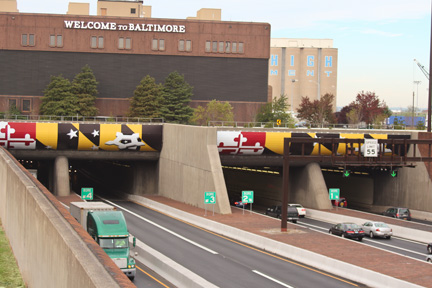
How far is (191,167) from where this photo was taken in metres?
58.8

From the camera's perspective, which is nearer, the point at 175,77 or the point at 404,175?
the point at 404,175

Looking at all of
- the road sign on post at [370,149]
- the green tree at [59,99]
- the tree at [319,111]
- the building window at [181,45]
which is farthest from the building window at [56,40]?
the road sign on post at [370,149]

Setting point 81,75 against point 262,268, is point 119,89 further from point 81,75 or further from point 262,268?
point 262,268

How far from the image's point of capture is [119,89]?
106 meters

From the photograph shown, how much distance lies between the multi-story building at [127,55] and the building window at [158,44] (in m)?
0.17

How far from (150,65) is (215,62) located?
11490 mm

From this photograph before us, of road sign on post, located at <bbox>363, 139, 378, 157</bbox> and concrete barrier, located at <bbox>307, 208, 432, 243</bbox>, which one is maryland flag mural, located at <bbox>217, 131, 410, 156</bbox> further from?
road sign on post, located at <bbox>363, 139, 378, 157</bbox>

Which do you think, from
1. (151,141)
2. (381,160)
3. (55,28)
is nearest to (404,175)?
(381,160)

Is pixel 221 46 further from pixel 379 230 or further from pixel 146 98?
pixel 379 230

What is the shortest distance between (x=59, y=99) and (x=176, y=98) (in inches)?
777

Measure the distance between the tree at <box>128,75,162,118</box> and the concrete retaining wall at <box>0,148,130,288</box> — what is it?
249ft

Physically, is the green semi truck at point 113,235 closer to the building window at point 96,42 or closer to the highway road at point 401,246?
the highway road at point 401,246

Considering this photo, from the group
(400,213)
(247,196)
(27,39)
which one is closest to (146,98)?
(27,39)

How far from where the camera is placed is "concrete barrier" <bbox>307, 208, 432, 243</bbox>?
42.9 meters
